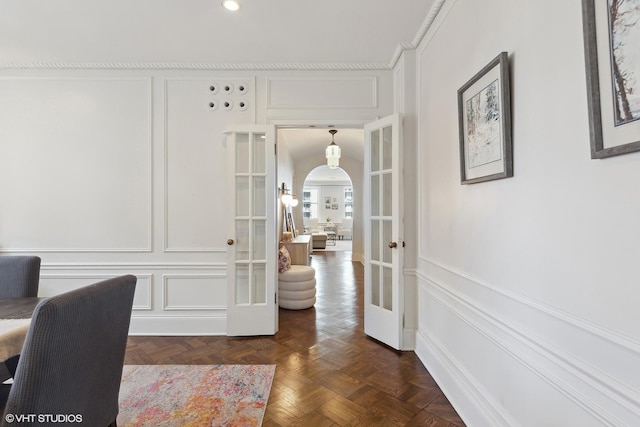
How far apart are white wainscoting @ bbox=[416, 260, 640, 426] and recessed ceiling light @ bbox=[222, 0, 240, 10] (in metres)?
2.42

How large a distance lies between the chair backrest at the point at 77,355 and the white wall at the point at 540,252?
172cm

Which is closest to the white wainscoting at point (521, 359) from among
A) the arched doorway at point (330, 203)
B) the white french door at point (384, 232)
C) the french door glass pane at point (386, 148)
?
the white french door at point (384, 232)

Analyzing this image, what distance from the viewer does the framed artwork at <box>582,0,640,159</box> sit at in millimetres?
851

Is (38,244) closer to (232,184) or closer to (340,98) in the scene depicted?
(232,184)

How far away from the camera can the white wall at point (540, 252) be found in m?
0.95

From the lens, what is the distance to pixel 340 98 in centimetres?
322

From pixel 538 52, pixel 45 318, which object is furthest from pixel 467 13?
pixel 45 318

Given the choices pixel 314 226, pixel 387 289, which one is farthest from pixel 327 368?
pixel 314 226

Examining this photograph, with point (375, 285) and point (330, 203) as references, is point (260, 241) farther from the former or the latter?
point (330, 203)

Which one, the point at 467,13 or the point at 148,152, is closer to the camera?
the point at 467,13

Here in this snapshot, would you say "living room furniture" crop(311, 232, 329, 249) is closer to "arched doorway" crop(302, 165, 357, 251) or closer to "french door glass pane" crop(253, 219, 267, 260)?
"arched doorway" crop(302, 165, 357, 251)

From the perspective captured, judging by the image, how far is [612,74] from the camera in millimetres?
908

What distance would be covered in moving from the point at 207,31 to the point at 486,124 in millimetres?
2318

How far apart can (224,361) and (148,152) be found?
2.17 metres
